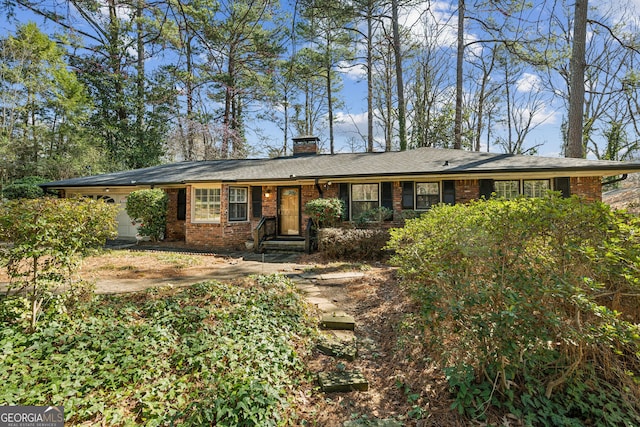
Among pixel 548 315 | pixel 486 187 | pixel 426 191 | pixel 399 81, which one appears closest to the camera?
pixel 548 315

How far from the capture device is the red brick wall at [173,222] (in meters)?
12.2

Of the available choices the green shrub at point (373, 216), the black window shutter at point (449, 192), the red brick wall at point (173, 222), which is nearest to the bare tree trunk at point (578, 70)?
the black window shutter at point (449, 192)

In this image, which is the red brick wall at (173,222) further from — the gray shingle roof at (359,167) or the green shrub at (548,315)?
the green shrub at (548,315)

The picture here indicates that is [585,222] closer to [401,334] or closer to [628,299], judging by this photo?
[628,299]

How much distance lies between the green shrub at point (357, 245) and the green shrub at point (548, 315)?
5786 mm

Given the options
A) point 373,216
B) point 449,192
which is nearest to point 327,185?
point 373,216

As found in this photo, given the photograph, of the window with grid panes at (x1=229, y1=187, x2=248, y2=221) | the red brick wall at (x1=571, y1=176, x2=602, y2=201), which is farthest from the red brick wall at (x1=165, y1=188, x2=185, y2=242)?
the red brick wall at (x1=571, y1=176, x2=602, y2=201)

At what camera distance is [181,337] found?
323 centimetres

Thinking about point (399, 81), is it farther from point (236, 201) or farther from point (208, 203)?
point (208, 203)

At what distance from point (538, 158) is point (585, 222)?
9.92m

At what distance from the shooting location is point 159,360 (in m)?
2.86

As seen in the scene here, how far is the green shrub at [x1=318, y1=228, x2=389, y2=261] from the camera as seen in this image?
8.36 m

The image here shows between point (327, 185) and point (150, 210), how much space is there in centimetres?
690

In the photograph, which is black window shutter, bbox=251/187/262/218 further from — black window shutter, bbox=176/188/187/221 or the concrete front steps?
black window shutter, bbox=176/188/187/221
